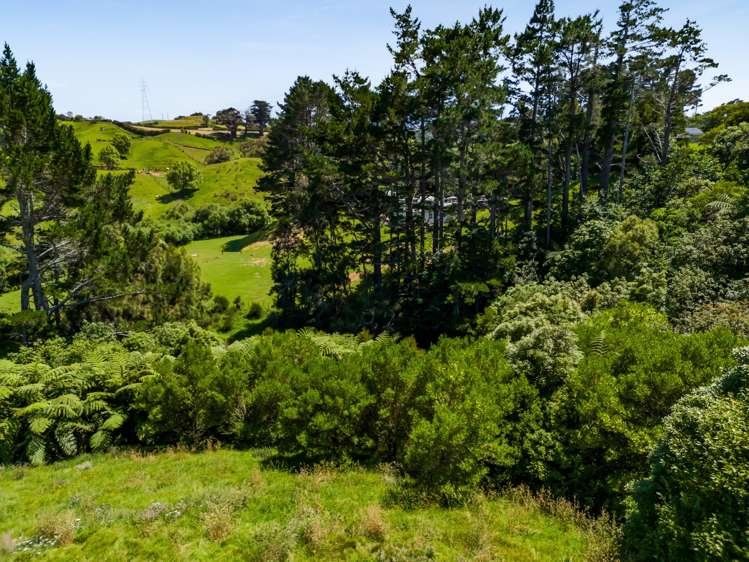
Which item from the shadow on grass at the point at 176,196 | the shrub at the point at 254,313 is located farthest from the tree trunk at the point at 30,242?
the shadow on grass at the point at 176,196

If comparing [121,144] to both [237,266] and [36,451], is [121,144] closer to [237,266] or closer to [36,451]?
[237,266]

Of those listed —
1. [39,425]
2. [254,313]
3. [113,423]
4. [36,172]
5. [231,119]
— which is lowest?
[254,313]

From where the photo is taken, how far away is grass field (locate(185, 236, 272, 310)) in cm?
4091

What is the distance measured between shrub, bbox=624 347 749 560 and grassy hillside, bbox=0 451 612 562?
1602 millimetres

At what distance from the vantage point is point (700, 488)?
214 inches

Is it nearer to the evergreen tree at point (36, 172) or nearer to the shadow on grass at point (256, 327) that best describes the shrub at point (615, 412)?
the shadow on grass at point (256, 327)

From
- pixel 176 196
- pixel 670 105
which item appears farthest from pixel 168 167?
pixel 670 105

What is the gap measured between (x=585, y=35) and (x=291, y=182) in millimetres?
A: 24504

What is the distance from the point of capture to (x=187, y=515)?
8602 mm

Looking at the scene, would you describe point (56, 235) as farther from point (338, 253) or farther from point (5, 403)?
point (338, 253)

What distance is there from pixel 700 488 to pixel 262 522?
293 inches

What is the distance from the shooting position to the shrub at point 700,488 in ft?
16.8

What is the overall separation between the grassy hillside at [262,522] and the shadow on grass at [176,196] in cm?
8824

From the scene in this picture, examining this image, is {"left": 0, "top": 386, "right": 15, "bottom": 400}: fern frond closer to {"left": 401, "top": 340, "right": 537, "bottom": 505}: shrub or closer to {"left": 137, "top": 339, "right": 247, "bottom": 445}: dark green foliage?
{"left": 137, "top": 339, "right": 247, "bottom": 445}: dark green foliage
